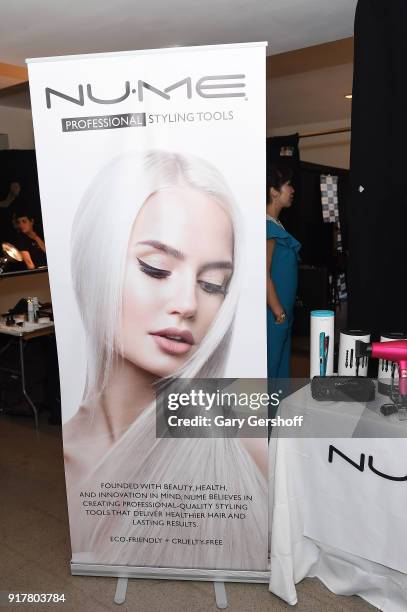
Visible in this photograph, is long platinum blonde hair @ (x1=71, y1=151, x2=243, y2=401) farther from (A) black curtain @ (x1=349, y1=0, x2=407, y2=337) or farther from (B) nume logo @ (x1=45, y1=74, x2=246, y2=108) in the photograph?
(A) black curtain @ (x1=349, y1=0, x2=407, y2=337)

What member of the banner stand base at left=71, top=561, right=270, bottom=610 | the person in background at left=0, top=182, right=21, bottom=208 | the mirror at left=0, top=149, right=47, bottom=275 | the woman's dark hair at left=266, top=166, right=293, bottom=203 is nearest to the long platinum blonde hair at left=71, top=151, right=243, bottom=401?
the banner stand base at left=71, top=561, right=270, bottom=610

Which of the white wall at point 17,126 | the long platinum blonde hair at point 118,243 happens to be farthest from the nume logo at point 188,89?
the white wall at point 17,126

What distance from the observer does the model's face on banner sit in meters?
1.71

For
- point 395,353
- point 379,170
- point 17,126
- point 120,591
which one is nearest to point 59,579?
point 120,591

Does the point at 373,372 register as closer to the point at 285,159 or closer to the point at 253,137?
the point at 253,137

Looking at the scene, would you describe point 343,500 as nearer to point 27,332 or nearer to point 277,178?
point 277,178

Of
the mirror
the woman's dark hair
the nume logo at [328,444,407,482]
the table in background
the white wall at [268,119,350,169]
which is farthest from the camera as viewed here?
the white wall at [268,119,350,169]

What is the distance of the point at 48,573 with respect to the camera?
207 cm

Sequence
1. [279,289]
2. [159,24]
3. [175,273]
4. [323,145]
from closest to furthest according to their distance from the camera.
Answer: [175,273] < [159,24] < [279,289] < [323,145]

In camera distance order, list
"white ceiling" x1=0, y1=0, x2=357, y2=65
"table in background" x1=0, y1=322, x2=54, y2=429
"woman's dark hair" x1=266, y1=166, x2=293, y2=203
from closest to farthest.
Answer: "white ceiling" x1=0, y1=0, x2=357, y2=65, "woman's dark hair" x1=266, y1=166, x2=293, y2=203, "table in background" x1=0, y1=322, x2=54, y2=429

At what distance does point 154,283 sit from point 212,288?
0.19 m

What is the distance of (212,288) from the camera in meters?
1.75

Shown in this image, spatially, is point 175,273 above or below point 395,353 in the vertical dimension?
above

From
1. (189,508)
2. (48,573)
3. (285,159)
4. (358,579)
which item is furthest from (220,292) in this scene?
(285,159)
